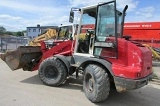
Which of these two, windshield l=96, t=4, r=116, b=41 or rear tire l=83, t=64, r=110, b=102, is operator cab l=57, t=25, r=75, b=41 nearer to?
windshield l=96, t=4, r=116, b=41

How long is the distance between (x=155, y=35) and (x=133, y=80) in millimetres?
10979

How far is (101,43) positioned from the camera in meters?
5.42

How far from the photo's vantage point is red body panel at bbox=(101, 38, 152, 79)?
4785 millimetres

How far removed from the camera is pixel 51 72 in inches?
274

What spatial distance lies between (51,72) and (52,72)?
0.04m

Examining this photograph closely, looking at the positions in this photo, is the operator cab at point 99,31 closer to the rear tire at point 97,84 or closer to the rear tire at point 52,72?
the rear tire at point 97,84

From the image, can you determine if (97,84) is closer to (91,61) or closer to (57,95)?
(91,61)

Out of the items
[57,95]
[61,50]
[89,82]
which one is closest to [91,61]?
[89,82]

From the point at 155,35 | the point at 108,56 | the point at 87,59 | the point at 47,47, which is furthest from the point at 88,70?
the point at 155,35

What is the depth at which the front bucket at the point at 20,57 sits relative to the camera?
23.4ft

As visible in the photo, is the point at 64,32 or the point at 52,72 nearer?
the point at 52,72

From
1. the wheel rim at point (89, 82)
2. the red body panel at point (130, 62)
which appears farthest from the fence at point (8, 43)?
the red body panel at point (130, 62)

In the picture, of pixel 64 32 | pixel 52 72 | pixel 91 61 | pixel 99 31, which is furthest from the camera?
pixel 64 32

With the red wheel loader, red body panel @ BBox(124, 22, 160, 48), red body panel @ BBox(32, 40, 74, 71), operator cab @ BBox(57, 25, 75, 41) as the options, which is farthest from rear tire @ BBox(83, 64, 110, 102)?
red body panel @ BBox(124, 22, 160, 48)
